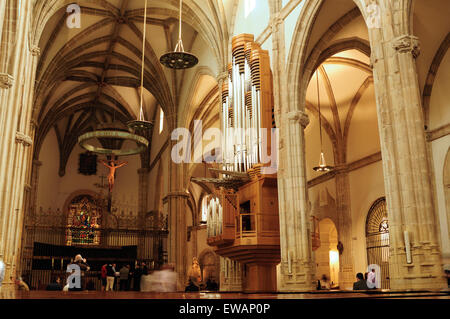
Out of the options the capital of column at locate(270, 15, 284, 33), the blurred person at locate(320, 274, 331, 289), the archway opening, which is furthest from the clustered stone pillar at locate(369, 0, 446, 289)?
the blurred person at locate(320, 274, 331, 289)

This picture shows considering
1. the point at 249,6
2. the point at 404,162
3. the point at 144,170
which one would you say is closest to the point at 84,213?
the point at 144,170

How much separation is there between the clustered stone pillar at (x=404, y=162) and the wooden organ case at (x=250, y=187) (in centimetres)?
439

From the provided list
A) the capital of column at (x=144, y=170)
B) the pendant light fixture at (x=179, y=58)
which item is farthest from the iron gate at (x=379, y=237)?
the capital of column at (x=144, y=170)

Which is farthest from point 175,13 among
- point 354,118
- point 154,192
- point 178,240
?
point 154,192

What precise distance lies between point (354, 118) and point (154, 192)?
15538 mm

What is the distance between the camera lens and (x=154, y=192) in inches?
1191

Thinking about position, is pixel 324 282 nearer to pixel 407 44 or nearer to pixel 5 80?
pixel 407 44

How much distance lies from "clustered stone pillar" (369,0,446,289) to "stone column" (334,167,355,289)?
34.1 feet

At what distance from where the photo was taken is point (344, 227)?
18266 millimetres

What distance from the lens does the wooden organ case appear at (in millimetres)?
12039

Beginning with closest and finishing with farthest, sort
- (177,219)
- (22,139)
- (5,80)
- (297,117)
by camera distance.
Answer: (5,80) → (297,117) → (22,139) → (177,219)

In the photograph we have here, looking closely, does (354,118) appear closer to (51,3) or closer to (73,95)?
(51,3)

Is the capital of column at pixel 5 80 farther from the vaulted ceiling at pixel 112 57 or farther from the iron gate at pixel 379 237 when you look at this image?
the iron gate at pixel 379 237

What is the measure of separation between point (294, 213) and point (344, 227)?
7732 mm
